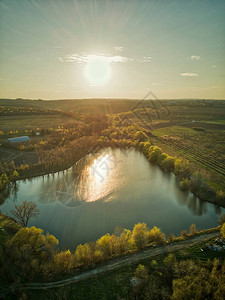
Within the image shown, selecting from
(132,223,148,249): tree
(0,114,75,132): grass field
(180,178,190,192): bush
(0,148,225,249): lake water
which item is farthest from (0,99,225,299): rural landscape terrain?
(0,114,75,132): grass field

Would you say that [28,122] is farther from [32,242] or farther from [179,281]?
[179,281]

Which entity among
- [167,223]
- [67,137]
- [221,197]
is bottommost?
[167,223]

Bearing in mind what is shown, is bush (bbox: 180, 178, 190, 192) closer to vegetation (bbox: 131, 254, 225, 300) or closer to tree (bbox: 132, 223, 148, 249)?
tree (bbox: 132, 223, 148, 249)

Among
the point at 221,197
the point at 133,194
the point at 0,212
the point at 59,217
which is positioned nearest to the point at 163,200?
the point at 133,194

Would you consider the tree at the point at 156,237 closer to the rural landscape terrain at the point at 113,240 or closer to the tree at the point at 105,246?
the rural landscape terrain at the point at 113,240

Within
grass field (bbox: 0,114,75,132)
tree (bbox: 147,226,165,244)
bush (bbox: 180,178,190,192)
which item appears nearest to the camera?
tree (bbox: 147,226,165,244)

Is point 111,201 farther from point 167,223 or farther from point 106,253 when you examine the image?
point 106,253

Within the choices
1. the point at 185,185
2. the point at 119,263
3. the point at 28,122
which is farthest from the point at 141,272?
the point at 28,122

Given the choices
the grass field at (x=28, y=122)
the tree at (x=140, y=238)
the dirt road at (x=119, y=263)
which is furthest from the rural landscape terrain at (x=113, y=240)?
the grass field at (x=28, y=122)
